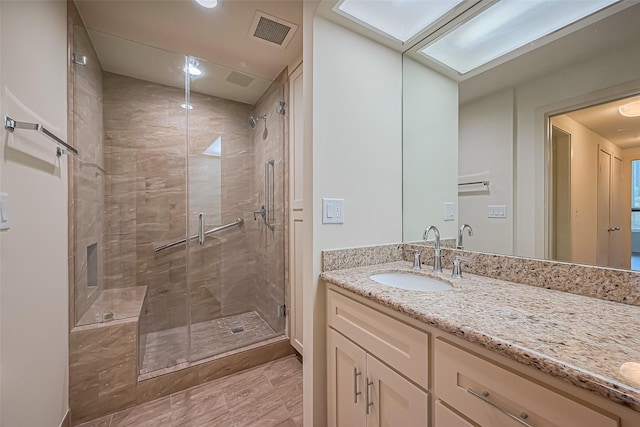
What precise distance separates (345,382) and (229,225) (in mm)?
2002

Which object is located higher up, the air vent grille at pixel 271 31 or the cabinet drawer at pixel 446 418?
the air vent grille at pixel 271 31

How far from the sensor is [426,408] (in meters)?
0.76

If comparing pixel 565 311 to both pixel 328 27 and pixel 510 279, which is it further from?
pixel 328 27

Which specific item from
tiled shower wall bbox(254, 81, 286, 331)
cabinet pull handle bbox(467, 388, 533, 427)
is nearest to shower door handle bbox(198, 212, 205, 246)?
tiled shower wall bbox(254, 81, 286, 331)

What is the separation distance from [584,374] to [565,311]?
40 centimetres

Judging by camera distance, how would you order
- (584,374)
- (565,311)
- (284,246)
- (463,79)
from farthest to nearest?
(284,246), (463,79), (565,311), (584,374)

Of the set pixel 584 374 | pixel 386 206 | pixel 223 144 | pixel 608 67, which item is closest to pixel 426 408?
pixel 584 374

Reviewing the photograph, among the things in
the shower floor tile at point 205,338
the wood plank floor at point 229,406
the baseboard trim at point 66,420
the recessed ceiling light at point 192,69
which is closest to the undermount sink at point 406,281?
the wood plank floor at point 229,406

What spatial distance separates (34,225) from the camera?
3.81 feet

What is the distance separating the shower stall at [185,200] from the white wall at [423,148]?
1137mm

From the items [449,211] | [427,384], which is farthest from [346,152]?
[427,384]

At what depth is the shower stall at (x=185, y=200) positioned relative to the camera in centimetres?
209

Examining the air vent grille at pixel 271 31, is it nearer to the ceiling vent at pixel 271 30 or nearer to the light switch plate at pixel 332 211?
the ceiling vent at pixel 271 30

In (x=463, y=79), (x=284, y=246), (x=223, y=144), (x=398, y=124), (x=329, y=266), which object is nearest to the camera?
(x=329, y=266)
